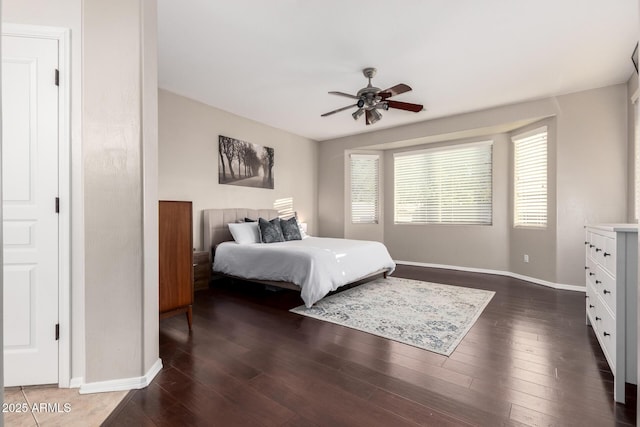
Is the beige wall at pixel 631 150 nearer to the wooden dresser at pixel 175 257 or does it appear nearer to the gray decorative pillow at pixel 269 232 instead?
the gray decorative pillow at pixel 269 232

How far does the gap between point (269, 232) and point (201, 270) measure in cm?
110

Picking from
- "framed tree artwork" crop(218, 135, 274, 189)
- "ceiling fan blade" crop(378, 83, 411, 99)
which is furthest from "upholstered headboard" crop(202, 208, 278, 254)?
"ceiling fan blade" crop(378, 83, 411, 99)

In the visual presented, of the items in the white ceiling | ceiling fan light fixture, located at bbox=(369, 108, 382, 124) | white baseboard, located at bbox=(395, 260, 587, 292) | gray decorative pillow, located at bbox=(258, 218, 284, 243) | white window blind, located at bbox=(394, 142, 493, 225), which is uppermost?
the white ceiling

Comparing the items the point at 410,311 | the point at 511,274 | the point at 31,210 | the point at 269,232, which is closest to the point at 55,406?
the point at 31,210

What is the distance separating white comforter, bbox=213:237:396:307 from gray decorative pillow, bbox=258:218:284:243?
0.47 m

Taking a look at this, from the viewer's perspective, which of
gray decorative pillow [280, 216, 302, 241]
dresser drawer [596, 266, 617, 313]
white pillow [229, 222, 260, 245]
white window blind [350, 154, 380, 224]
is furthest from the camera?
A: white window blind [350, 154, 380, 224]

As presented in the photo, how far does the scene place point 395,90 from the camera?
337 centimetres

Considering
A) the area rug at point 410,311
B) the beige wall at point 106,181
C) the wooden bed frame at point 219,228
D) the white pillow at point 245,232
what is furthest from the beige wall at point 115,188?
the white pillow at point 245,232

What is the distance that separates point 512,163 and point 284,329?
4684 millimetres

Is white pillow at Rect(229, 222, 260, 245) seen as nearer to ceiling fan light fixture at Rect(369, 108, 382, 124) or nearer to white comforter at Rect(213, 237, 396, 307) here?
white comforter at Rect(213, 237, 396, 307)

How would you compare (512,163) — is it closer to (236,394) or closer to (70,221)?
(236,394)

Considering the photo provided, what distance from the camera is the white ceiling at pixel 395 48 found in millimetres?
2580

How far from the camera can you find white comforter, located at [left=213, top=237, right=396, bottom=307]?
3414 mm

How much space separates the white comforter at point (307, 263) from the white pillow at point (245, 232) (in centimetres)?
18
